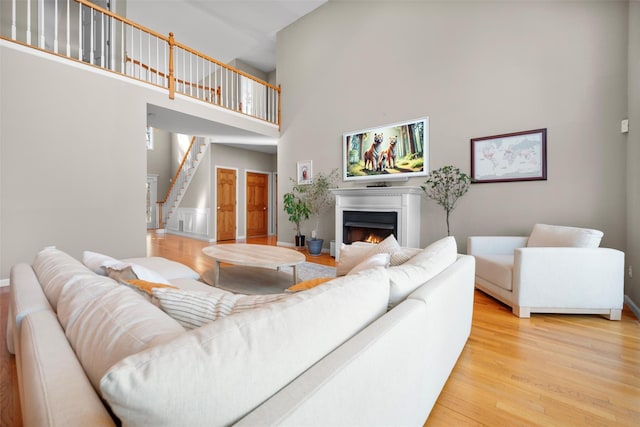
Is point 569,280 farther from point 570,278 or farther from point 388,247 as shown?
point 388,247

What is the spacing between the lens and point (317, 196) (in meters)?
5.61

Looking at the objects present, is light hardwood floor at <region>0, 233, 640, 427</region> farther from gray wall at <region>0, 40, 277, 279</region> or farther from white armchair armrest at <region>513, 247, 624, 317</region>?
gray wall at <region>0, 40, 277, 279</region>

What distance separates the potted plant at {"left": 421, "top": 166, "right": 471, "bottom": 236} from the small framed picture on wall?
240cm

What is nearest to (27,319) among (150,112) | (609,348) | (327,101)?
(609,348)

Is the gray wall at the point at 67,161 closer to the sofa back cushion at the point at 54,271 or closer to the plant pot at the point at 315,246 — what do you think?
the sofa back cushion at the point at 54,271

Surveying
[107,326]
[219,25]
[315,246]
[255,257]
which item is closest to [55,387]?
[107,326]

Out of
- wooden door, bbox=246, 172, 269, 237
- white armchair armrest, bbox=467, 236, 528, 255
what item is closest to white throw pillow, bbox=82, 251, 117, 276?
white armchair armrest, bbox=467, 236, 528, 255

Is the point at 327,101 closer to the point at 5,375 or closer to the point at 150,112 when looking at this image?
the point at 150,112

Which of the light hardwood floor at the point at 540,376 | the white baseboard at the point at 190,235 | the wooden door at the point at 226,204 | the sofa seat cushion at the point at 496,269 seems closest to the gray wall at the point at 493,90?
the sofa seat cushion at the point at 496,269

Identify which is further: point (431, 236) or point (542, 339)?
point (431, 236)

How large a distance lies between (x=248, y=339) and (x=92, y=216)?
4.38 meters

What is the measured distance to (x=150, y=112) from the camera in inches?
183

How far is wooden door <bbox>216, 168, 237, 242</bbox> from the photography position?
7.34 m

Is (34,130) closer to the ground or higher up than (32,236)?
higher up
